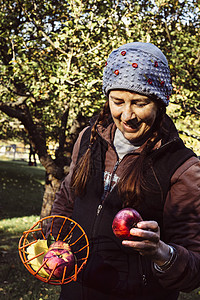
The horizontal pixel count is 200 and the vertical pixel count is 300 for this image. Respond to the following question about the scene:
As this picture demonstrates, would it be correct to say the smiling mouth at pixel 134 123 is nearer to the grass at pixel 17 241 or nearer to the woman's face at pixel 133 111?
the woman's face at pixel 133 111

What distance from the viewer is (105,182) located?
1.98m

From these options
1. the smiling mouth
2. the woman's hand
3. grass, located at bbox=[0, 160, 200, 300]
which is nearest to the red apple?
the woman's hand

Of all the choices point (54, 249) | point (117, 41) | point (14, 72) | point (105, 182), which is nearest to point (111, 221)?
point (105, 182)

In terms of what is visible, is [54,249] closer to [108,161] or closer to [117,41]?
[108,161]

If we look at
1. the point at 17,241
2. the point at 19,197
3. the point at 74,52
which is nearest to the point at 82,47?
the point at 74,52

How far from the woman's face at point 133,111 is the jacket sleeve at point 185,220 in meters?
0.31

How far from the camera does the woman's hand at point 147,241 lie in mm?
1408

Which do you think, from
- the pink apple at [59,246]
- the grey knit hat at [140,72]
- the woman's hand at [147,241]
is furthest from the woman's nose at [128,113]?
the pink apple at [59,246]

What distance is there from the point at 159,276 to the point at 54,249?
1.97ft

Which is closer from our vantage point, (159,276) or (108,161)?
(159,276)

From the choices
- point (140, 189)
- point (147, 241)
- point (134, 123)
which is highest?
point (134, 123)

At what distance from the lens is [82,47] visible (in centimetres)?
749

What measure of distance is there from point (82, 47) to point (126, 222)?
647 centimetres

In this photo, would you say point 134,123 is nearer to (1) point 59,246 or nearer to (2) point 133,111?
(2) point 133,111
